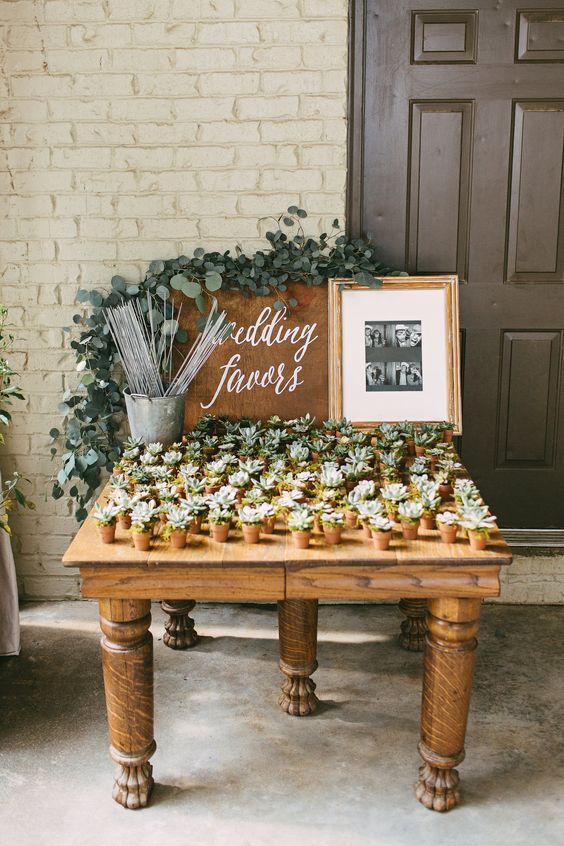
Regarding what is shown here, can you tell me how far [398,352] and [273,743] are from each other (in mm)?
1479

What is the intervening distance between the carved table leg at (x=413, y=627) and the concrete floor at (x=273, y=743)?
6 cm

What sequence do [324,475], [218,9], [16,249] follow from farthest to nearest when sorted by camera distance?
[16,249], [218,9], [324,475]

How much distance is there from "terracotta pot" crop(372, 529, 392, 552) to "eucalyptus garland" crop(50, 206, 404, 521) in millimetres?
1277

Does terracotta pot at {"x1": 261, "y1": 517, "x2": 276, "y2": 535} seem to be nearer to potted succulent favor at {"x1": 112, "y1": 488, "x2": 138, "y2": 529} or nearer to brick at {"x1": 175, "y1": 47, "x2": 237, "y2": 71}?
potted succulent favor at {"x1": 112, "y1": 488, "x2": 138, "y2": 529}

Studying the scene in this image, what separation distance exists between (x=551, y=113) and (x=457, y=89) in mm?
375

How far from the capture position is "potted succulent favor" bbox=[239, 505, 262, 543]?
1.98 meters

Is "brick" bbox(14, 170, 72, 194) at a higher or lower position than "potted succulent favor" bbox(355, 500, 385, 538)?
higher

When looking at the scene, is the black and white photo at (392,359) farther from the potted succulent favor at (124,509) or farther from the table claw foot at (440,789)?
the table claw foot at (440,789)

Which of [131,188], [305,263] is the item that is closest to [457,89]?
[305,263]

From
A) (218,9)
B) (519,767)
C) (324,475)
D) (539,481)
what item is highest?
(218,9)

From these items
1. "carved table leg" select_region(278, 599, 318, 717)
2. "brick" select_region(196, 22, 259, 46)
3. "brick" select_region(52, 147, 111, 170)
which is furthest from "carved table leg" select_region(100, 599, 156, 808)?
"brick" select_region(196, 22, 259, 46)

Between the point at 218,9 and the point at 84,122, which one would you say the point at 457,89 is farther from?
the point at 84,122

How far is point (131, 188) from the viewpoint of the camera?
3062 mm

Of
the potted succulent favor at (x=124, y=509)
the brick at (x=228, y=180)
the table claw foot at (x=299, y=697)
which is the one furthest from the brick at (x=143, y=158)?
the table claw foot at (x=299, y=697)
